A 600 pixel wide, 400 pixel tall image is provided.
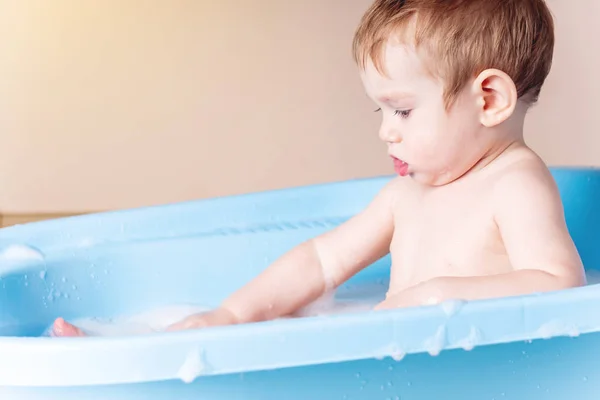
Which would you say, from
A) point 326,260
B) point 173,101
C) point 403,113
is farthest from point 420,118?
point 173,101

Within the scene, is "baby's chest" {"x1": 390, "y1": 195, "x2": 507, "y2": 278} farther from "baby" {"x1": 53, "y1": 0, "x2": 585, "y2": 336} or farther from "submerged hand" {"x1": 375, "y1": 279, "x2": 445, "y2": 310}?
"submerged hand" {"x1": 375, "y1": 279, "x2": 445, "y2": 310}

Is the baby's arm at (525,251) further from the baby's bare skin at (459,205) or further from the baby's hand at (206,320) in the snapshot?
the baby's hand at (206,320)

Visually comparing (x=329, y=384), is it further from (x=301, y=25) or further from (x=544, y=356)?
(x=301, y=25)

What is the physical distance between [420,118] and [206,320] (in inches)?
12.1

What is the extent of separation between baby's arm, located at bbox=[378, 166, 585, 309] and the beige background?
149cm

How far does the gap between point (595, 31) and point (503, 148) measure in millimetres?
1125

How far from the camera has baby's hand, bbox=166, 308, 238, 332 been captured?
→ 0.92m

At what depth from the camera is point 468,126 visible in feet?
2.89

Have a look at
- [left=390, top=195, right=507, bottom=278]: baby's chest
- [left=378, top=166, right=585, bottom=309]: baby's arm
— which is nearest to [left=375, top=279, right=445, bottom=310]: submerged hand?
[left=378, top=166, right=585, bottom=309]: baby's arm

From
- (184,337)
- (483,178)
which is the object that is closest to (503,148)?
(483,178)

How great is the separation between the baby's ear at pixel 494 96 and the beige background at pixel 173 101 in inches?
57.6

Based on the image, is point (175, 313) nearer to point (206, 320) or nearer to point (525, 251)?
point (206, 320)

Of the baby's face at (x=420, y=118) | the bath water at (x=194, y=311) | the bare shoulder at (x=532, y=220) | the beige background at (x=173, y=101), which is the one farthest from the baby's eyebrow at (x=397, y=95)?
the beige background at (x=173, y=101)

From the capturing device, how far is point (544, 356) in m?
0.68
